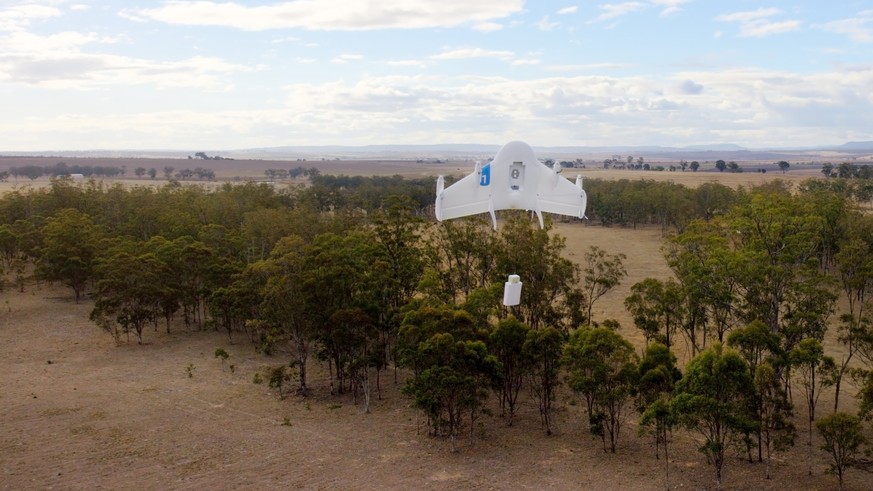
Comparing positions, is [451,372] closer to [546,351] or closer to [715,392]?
[546,351]

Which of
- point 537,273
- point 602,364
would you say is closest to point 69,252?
point 537,273

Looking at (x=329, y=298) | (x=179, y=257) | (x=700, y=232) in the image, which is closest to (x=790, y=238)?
(x=700, y=232)

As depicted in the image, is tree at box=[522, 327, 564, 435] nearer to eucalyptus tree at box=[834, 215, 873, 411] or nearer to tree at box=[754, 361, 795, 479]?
tree at box=[754, 361, 795, 479]

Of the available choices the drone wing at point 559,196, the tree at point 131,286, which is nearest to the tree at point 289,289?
the tree at point 131,286

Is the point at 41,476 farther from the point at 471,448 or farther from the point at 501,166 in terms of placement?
the point at 501,166

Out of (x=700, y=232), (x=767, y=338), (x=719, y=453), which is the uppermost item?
(x=700, y=232)

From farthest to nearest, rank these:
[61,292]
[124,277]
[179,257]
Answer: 1. [61,292]
2. [179,257]
3. [124,277]

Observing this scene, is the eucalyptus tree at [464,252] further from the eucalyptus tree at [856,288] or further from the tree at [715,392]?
the eucalyptus tree at [856,288]
